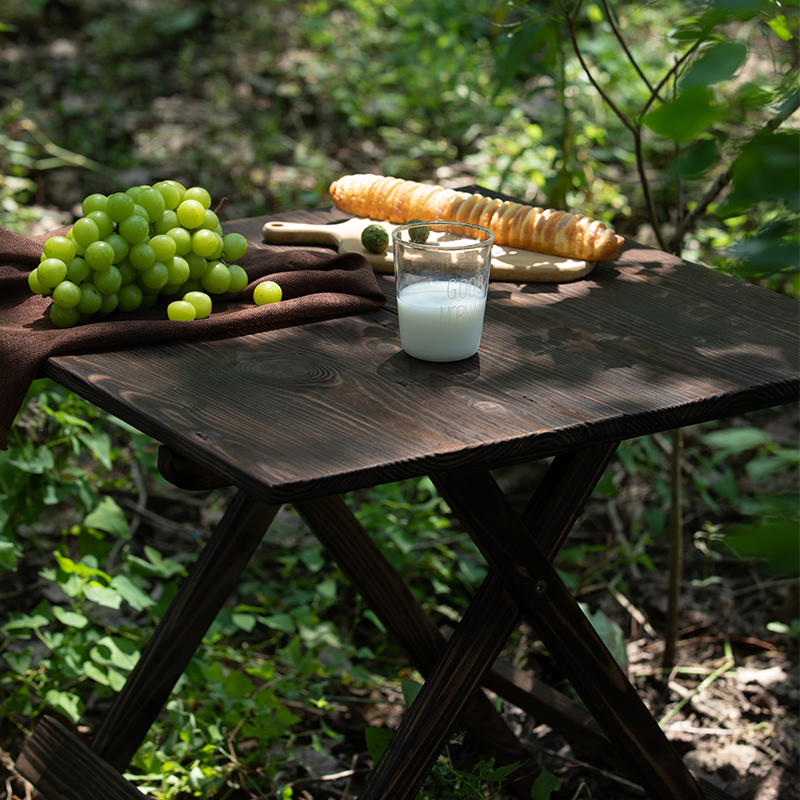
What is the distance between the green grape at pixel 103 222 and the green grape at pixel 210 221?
14cm

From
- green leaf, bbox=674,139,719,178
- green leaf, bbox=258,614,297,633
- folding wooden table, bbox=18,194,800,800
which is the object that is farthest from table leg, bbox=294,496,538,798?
green leaf, bbox=674,139,719,178

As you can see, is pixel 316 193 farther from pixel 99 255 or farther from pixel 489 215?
pixel 99 255

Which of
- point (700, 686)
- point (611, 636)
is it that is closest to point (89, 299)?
point (611, 636)

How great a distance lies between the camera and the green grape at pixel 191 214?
1.31 metres

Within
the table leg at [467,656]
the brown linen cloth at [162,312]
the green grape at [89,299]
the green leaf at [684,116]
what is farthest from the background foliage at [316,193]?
the green grape at [89,299]

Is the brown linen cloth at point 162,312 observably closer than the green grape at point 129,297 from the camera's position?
Yes

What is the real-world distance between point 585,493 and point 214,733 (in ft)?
3.24

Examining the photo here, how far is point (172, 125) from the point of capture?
495 centimetres

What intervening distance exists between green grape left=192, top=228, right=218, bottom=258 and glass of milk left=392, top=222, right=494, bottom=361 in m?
0.29

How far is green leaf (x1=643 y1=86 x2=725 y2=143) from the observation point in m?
0.42

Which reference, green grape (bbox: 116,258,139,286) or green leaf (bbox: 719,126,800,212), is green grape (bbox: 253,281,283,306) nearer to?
green grape (bbox: 116,258,139,286)

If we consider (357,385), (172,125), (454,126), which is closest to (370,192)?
(357,385)

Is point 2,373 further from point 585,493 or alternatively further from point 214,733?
point 214,733

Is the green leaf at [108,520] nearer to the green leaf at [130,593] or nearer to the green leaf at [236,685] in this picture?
the green leaf at [130,593]
